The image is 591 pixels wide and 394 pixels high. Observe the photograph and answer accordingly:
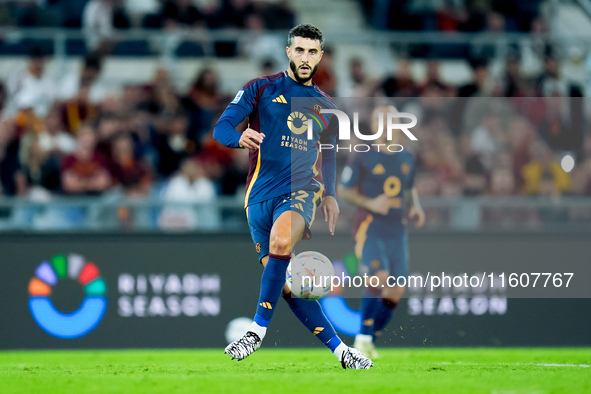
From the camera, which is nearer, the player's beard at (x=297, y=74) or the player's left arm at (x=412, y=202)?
the player's beard at (x=297, y=74)

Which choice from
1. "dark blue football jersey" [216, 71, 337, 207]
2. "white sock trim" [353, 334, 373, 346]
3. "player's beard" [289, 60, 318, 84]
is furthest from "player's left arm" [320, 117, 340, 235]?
"white sock trim" [353, 334, 373, 346]

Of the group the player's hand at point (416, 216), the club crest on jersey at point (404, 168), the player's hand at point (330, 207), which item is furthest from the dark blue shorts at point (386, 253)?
the player's hand at point (330, 207)

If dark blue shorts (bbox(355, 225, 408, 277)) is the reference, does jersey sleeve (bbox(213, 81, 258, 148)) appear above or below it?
above

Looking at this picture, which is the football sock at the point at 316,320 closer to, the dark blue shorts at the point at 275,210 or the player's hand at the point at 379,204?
the dark blue shorts at the point at 275,210

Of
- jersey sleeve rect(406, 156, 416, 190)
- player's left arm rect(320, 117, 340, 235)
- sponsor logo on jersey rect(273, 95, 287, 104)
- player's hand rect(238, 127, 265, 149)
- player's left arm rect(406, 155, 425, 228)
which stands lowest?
player's left arm rect(406, 155, 425, 228)

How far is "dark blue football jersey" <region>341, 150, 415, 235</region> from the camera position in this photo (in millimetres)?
8727

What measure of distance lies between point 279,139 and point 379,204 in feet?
7.16

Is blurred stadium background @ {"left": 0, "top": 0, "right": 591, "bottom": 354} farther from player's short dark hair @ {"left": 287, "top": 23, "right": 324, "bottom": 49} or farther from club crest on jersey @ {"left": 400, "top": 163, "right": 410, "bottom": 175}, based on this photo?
player's short dark hair @ {"left": 287, "top": 23, "right": 324, "bottom": 49}

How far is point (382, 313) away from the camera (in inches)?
341

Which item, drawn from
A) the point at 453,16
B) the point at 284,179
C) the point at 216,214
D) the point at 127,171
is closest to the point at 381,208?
the point at 216,214

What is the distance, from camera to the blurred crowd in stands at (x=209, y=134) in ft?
33.4

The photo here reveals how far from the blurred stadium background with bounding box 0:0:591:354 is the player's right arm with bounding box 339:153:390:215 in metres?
1.01

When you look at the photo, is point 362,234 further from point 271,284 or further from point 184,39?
point 184,39

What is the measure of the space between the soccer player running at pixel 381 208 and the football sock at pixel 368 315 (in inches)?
0.5
